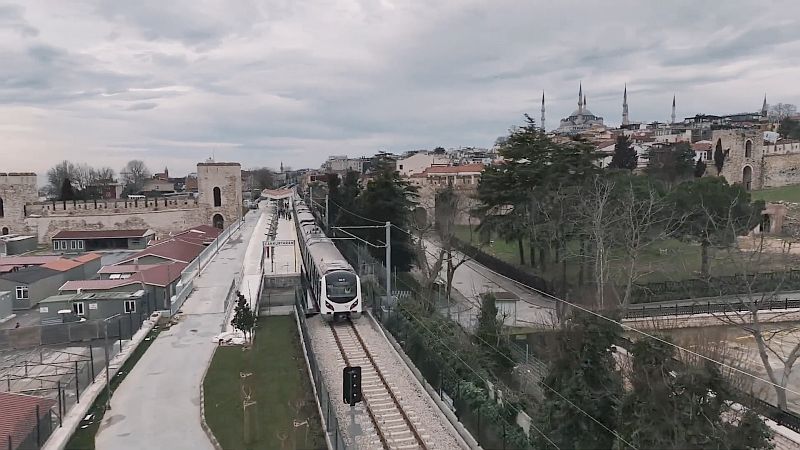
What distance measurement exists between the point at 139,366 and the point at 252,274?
1331 cm

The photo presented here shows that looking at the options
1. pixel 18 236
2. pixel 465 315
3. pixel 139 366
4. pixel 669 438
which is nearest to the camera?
pixel 669 438

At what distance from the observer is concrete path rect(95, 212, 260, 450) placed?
12359 mm

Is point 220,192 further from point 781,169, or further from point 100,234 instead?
point 781,169

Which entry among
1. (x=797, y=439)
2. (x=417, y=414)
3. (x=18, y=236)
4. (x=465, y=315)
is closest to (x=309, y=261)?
(x=465, y=315)

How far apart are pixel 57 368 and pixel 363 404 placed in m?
9.53

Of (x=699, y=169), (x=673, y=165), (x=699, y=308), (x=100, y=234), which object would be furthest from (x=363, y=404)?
(x=699, y=169)

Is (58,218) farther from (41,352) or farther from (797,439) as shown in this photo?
(797,439)

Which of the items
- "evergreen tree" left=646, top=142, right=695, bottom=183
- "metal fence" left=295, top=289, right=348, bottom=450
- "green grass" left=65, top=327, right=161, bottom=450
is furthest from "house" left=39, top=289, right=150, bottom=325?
"evergreen tree" left=646, top=142, right=695, bottom=183

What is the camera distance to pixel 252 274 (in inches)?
1196

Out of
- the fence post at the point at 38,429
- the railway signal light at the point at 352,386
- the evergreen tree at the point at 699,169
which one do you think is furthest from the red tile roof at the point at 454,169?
the fence post at the point at 38,429

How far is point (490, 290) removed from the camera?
28922 millimetres

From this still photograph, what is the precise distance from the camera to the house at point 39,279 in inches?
1117

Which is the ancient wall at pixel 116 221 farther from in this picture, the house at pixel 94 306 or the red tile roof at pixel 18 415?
the red tile roof at pixel 18 415

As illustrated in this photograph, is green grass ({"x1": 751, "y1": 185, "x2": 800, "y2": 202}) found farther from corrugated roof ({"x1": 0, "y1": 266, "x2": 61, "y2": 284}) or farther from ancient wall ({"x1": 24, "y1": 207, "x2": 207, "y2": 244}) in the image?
corrugated roof ({"x1": 0, "y1": 266, "x2": 61, "y2": 284})
